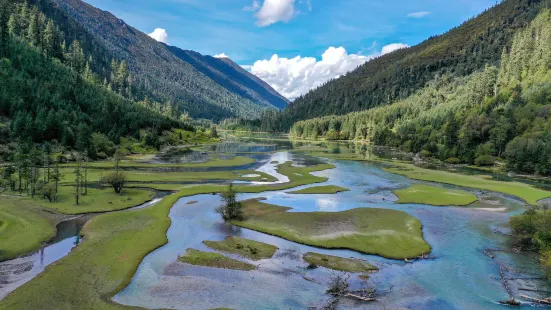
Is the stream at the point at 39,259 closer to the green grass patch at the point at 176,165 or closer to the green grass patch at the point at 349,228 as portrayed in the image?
the green grass patch at the point at 349,228

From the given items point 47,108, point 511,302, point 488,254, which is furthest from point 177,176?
point 511,302

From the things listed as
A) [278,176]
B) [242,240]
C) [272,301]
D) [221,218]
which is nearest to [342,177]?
[278,176]

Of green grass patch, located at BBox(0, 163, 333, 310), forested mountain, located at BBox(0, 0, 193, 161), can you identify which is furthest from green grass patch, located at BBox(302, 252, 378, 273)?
forested mountain, located at BBox(0, 0, 193, 161)

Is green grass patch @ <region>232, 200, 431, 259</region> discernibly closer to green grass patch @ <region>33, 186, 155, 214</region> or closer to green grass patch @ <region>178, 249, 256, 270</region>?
green grass patch @ <region>178, 249, 256, 270</region>

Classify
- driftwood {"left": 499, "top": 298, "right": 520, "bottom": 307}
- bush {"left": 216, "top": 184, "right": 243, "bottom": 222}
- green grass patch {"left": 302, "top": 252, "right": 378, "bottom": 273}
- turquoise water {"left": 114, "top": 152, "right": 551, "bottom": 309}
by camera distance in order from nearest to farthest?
driftwood {"left": 499, "top": 298, "right": 520, "bottom": 307} < turquoise water {"left": 114, "top": 152, "right": 551, "bottom": 309} < green grass patch {"left": 302, "top": 252, "right": 378, "bottom": 273} < bush {"left": 216, "top": 184, "right": 243, "bottom": 222}

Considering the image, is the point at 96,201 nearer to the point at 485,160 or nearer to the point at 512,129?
the point at 485,160

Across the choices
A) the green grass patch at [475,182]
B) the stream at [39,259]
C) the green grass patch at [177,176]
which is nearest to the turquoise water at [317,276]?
the stream at [39,259]
